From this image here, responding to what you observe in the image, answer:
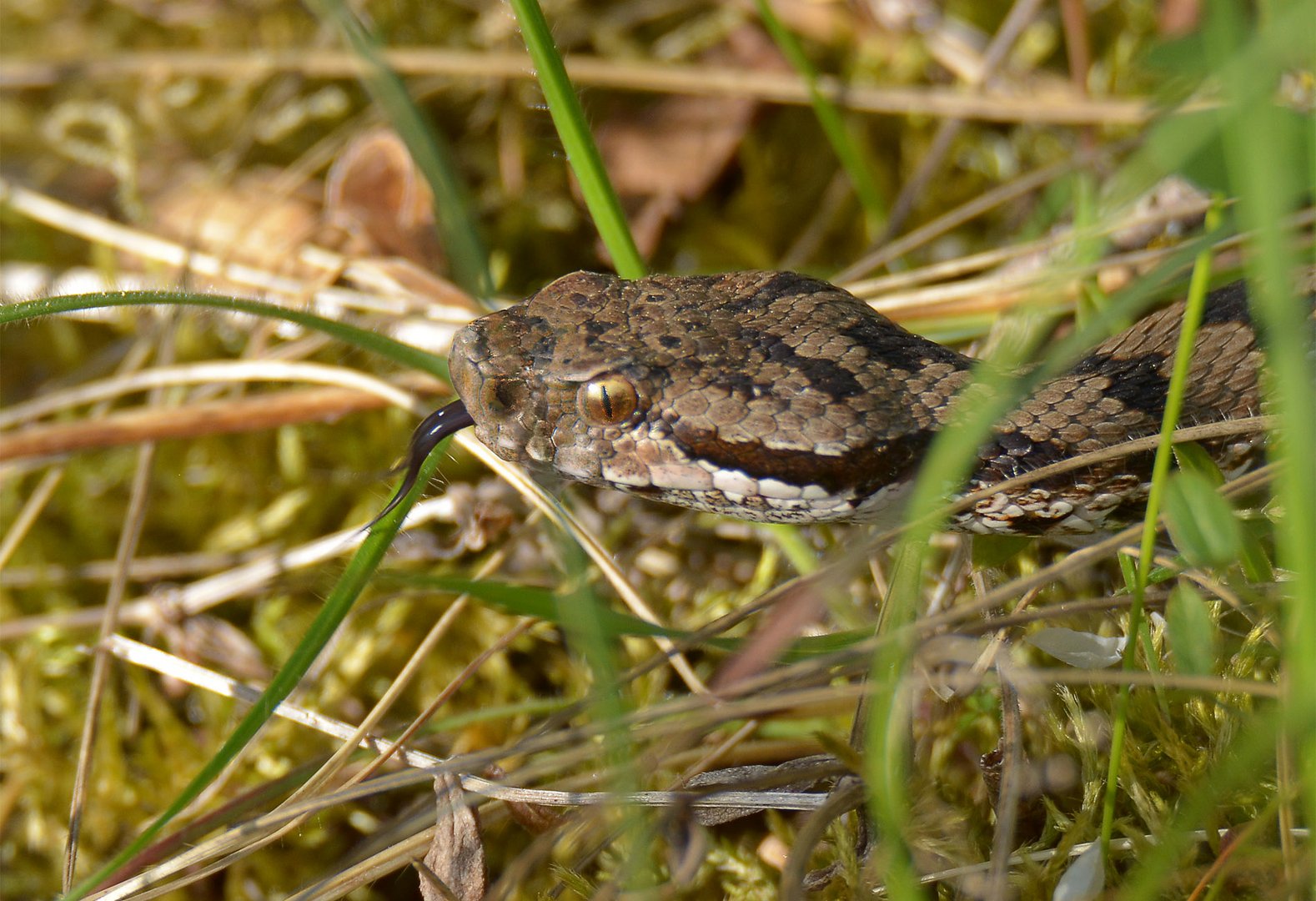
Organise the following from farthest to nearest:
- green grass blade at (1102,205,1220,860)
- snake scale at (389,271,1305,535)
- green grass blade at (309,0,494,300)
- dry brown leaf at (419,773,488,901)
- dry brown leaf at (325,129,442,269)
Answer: dry brown leaf at (325,129,442,269), snake scale at (389,271,1305,535), green grass blade at (309,0,494,300), dry brown leaf at (419,773,488,901), green grass blade at (1102,205,1220,860)

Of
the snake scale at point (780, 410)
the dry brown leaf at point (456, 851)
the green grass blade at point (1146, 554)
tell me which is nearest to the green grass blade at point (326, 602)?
the snake scale at point (780, 410)

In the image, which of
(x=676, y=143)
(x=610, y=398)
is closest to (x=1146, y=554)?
(x=610, y=398)

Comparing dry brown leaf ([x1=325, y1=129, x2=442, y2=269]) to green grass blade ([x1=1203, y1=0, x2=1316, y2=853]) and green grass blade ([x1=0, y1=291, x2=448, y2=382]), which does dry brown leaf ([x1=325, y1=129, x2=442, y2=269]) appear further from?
green grass blade ([x1=1203, y1=0, x2=1316, y2=853])

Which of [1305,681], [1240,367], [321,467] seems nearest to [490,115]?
[321,467]

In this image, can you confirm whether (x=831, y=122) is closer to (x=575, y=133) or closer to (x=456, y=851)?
(x=575, y=133)

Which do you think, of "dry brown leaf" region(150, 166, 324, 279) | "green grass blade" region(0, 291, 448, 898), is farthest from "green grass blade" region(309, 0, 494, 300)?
"dry brown leaf" region(150, 166, 324, 279)

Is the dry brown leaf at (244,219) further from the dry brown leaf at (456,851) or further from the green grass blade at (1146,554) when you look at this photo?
the green grass blade at (1146,554)

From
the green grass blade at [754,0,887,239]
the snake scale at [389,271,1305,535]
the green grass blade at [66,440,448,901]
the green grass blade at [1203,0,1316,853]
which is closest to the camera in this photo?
the green grass blade at [1203,0,1316,853]
